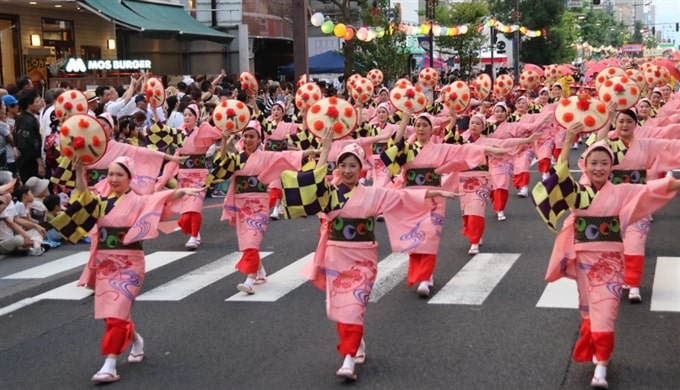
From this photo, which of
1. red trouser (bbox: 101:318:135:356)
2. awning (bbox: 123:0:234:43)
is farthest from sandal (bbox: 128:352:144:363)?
awning (bbox: 123:0:234:43)

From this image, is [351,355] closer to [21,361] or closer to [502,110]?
[21,361]

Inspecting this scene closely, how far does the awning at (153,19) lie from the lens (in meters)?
22.1

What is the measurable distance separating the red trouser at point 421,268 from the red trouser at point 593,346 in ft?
9.06

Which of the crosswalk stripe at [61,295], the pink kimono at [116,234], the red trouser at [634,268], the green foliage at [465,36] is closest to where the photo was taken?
the pink kimono at [116,234]

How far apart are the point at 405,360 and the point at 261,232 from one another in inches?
123

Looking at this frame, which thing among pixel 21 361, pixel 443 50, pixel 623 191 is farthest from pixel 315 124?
pixel 443 50

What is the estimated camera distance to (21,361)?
23.7 ft

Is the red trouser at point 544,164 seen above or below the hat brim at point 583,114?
below

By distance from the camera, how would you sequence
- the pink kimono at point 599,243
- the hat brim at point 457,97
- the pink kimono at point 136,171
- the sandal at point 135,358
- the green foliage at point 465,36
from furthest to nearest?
1. the green foliage at point 465,36
2. the hat brim at point 457,97
3. the pink kimono at point 136,171
4. the sandal at point 135,358
5. the pink kimono at point 599,243

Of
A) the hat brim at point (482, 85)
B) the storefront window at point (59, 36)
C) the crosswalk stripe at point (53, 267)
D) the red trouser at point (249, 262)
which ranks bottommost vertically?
the crosswalk stripe at point (53, 267)

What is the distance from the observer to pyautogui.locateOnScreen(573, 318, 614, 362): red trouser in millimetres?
5984

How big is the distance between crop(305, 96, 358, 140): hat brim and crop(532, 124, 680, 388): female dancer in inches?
61.3

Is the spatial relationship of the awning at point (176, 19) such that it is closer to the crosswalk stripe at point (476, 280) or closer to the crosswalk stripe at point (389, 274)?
the crosswalk stripe at point (389, 274)

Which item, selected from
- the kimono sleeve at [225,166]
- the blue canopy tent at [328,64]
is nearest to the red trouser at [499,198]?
the kimono sleeve at [225,166]
